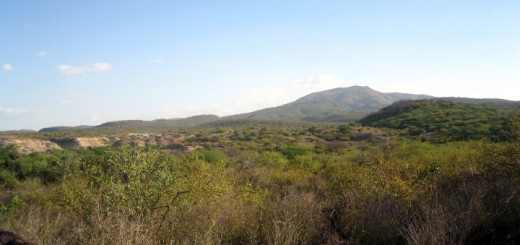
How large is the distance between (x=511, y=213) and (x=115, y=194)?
9.26m

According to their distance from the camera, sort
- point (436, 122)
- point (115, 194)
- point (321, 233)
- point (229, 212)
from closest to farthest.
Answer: point (115, 194), point (229, 212), point (321, 233), point (436, 122)

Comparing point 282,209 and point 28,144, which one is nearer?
point 282,209

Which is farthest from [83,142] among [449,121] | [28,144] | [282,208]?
[282,208]

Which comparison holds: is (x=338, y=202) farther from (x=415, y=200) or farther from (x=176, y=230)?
(x=176, y=230)

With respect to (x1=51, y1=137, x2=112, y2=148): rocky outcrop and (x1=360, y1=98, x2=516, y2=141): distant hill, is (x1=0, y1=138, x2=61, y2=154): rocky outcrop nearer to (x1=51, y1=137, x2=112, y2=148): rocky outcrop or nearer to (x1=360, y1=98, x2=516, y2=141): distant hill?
(x1=51, y1=137, x2=112, y2=148): rocky outcrop

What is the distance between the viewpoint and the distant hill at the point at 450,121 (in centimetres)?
3655

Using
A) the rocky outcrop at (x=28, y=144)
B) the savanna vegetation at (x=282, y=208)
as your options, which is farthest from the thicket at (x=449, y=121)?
the rocky outcrop at (x=28, y=144)

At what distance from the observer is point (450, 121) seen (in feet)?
167

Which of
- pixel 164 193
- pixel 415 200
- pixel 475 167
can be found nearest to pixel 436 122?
pixel 475 167

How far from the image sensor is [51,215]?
12.6m

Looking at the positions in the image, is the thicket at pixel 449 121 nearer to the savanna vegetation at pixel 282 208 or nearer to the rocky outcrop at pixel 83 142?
the savanna vegetation at pixel 282 208

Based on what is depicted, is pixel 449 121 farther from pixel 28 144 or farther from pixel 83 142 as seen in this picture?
pixel 28 144

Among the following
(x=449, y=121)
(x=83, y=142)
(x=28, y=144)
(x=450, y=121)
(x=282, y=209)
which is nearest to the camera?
(x=282, y=209)

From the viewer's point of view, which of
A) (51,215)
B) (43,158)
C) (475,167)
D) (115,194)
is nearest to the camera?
(115,194)
